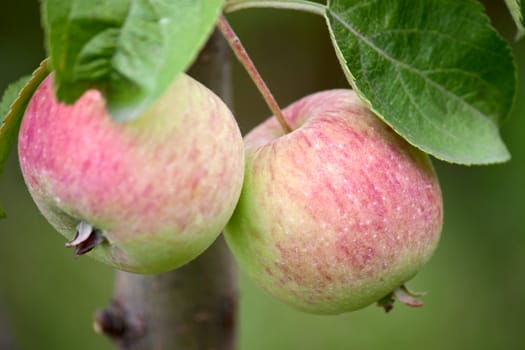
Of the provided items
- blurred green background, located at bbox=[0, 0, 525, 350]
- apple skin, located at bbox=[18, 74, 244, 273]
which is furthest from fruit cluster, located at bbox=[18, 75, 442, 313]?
blurred green background, located at bbox=[0, 0, 525, 350]

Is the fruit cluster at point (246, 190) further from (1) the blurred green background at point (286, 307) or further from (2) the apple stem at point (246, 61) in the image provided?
(1) the blurred green background at point (286, 307)

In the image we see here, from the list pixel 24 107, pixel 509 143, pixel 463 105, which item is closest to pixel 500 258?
pixel 509 143

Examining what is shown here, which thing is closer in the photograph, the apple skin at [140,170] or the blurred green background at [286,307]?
the apple skin at [140,170]

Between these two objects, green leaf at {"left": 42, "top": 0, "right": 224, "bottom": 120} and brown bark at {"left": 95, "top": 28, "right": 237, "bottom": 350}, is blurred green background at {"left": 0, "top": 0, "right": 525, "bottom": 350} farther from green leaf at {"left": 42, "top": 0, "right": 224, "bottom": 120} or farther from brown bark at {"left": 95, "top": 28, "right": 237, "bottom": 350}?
green leaf at {"left": 42, "top": 0, "right": 224, "bottom": 120}

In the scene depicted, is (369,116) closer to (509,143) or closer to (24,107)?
(24,107)

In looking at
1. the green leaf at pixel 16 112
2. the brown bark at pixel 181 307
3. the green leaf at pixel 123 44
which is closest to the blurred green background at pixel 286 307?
the brown bark at pixel 181 307

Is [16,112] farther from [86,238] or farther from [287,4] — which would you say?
[287,4]
